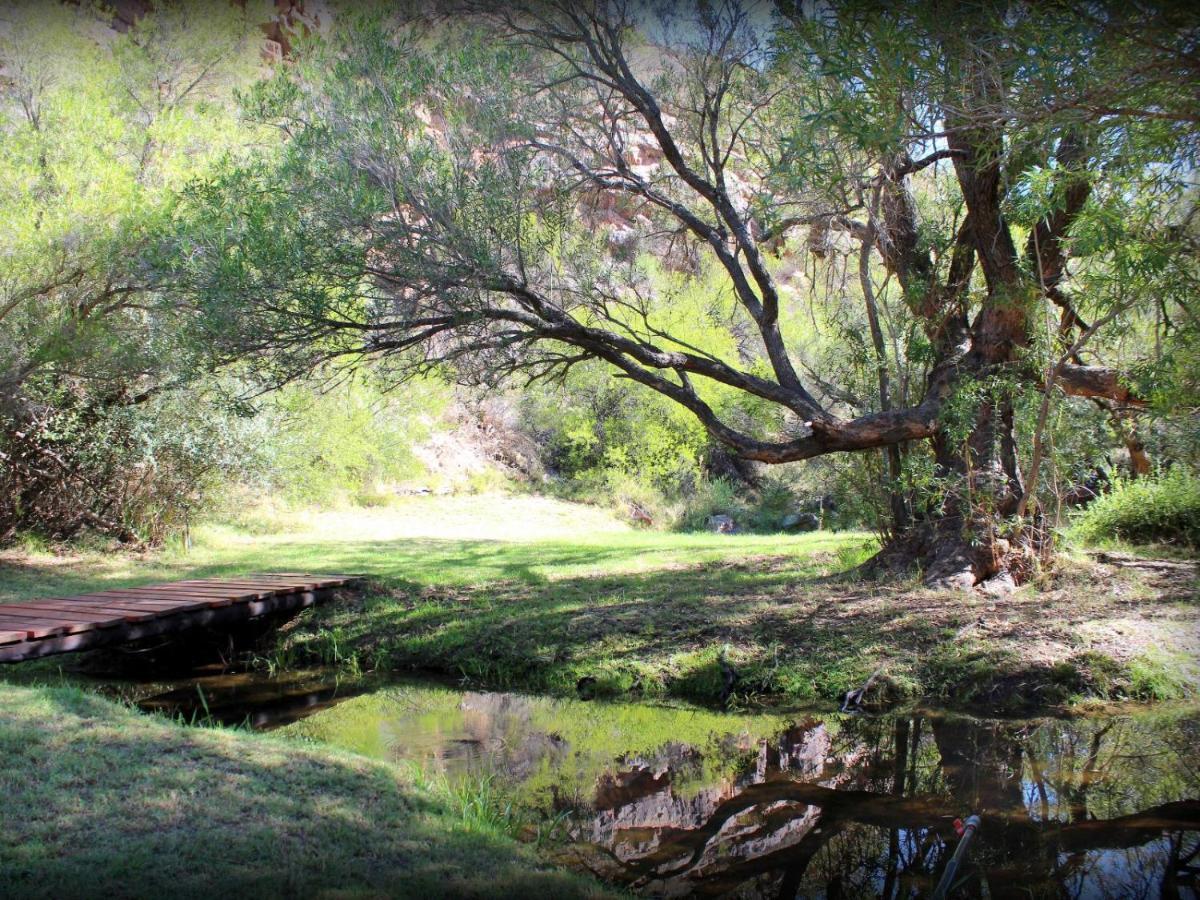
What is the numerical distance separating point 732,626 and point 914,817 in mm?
3439

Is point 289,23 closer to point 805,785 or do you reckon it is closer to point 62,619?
point 62,619

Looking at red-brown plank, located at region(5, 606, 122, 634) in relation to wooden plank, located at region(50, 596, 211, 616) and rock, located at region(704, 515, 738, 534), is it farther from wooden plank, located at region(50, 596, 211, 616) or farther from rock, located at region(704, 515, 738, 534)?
rock, located at region(704, 515, 738, 534)

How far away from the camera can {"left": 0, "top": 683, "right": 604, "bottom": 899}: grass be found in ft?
10.5

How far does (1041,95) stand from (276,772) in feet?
15.4

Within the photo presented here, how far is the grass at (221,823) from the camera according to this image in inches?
125

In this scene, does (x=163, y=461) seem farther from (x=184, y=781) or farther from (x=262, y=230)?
(x=184, y=781)

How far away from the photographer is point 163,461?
42.9 feet

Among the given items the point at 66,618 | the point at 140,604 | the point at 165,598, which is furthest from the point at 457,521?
the point at 66,618

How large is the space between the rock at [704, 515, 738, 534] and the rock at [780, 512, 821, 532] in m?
1.28

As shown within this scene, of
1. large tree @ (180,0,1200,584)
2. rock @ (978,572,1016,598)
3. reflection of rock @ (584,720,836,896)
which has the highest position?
large tree @ (180,0,1200,584)

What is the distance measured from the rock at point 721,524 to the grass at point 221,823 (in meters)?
18.0

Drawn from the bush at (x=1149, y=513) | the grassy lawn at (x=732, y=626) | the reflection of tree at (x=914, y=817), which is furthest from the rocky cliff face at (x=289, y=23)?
the bush at (x=1149, y=513)

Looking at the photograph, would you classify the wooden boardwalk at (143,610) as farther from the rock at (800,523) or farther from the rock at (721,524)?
the rock at (800,523)

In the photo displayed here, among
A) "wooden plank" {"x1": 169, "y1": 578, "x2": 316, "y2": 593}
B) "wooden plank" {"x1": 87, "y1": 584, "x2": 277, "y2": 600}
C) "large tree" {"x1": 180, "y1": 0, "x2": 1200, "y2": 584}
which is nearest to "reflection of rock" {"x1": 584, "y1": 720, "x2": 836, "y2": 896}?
"large tree" {"x1": 180, "y1": 0, "x2": 1200, "y2": 584}
